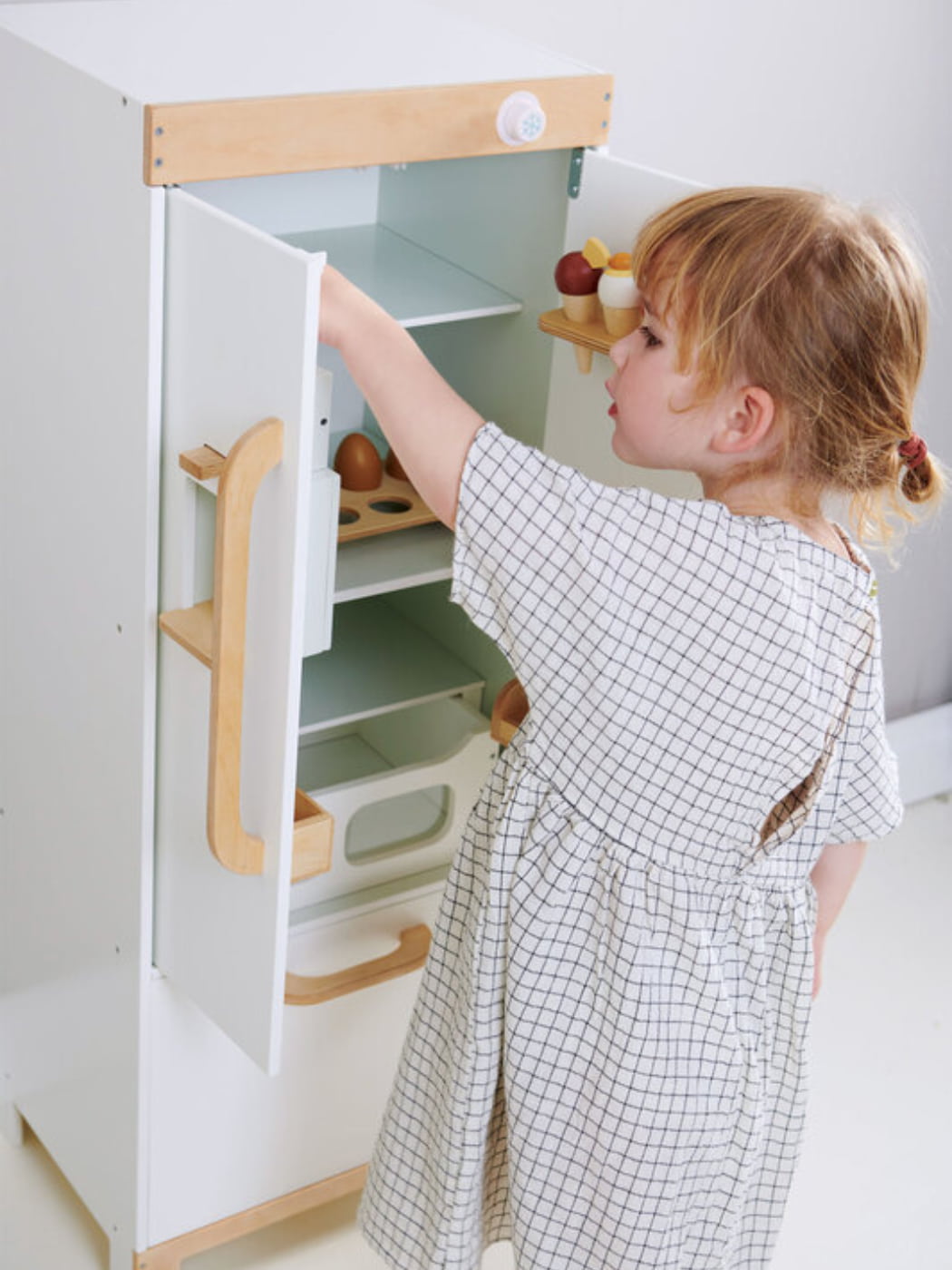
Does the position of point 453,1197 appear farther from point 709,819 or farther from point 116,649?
point 116,649

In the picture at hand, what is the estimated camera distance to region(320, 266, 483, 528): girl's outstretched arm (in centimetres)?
111

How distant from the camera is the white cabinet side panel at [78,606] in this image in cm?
119

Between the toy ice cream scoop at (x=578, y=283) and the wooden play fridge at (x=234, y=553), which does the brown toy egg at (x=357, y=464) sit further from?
the toy ice cream scoop at (x=578, y=283)

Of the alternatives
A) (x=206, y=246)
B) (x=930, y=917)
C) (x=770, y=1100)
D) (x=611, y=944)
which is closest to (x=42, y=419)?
(x=206, y=246)

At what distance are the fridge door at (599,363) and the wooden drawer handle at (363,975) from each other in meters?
0.47

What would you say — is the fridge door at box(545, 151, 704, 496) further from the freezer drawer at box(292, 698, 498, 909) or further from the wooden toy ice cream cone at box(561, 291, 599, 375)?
the freezer drawer at box(292, 698, 498, 909)

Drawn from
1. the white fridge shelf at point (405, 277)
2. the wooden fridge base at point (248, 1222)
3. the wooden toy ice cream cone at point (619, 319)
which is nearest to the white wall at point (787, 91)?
the white fridge shelf at point (405, 277)

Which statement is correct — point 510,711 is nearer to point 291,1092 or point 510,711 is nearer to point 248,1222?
point 291,1092

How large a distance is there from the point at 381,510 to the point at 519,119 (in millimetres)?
419

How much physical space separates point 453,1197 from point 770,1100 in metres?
0.27

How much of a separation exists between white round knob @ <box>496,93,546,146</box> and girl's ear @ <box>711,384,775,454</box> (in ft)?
1.08

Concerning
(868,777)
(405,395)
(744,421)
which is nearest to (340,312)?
(405,395)

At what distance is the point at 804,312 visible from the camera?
1085 millimetres

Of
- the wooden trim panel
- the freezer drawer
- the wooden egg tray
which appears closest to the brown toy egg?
the wooden egg tray
